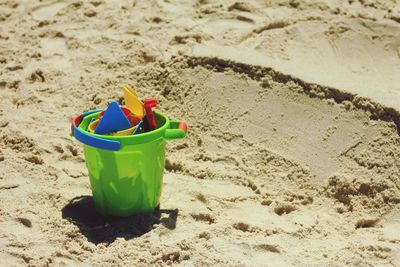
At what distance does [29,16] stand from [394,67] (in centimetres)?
198

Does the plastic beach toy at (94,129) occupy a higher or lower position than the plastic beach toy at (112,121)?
lower

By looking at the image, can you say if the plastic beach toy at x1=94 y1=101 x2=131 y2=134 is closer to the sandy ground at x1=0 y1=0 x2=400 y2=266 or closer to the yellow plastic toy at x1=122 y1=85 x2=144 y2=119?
the yellow plastic toy at x1=122 y1=85 x2=144 y2=119

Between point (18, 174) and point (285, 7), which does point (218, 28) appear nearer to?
point (285, 7)

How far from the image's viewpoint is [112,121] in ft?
6.13

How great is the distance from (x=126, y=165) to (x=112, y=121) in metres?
0.15

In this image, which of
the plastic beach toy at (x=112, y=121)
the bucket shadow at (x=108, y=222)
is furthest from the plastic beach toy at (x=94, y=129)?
the bucket shadow at (x=108, y=222)

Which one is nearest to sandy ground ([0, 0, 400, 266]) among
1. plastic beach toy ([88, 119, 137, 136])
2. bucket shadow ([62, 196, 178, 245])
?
bucket shadow ([62, 196, 178, 245])

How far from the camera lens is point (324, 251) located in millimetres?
1844

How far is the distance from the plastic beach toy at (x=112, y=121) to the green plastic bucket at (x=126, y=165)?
0.17 feet

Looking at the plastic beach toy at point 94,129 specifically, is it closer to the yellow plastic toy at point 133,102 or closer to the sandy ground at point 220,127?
the yellow plastic toy at point 133,102

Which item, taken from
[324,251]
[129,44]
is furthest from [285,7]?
[324,251]

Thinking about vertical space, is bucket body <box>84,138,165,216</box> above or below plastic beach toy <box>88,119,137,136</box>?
below

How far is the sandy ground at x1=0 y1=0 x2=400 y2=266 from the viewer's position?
185 cm

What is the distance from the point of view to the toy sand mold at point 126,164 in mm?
1800
